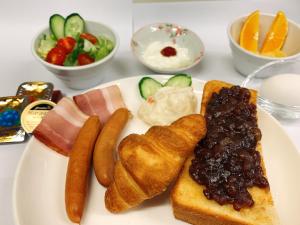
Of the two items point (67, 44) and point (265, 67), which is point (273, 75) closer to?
point (265, 67)

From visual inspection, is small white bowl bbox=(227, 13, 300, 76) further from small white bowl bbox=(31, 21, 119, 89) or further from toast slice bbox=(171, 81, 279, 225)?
toast slice bbox=(171, 81, 279, 225)

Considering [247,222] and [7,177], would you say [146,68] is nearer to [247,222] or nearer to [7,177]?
[7,177]

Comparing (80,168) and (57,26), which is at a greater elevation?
(57,26)

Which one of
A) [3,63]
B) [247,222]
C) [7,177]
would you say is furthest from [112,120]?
[3,63]

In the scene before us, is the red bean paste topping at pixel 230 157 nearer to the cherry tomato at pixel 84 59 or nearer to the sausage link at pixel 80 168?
the sausage link at pixel 80 168

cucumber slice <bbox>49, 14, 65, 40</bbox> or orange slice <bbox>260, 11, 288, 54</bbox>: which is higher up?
cucumber slice <bbox>49, 14, 65, 40</bbox>

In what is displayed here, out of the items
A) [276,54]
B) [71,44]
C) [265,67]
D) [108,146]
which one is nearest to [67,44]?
[71,44]

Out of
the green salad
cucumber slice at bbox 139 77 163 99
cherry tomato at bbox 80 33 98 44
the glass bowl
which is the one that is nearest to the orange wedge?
the glass bowl
